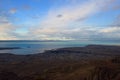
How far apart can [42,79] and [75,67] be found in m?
6.56

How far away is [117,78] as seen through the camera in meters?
24.6

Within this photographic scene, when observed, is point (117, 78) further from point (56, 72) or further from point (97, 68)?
point (56, 72)

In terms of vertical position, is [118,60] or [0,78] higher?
[118,60]

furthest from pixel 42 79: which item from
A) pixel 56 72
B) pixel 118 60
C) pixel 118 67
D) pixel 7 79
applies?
pixel 118 60

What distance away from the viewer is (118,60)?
32469mm

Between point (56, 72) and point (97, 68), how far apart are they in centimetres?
657

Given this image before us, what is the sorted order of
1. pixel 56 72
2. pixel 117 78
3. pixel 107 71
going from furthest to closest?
pixel 56 72, pixel 107 71, pixel 117 78

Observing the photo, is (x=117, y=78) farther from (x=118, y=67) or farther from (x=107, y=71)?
(x=118, y=67)

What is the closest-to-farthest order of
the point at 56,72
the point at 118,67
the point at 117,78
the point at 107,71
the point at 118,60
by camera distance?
the point at 117,78, the point at 107,71, the point at 118,67, the point at 56,72, the point at 118,60

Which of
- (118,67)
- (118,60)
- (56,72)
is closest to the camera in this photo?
(118,67)

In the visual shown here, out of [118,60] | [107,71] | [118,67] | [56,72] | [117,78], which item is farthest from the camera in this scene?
[118,60]

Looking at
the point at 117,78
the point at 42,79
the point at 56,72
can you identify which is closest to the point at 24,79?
the point at 42,79

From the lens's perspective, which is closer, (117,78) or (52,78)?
(117,78)

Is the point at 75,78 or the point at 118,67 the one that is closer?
the point at 75,78
